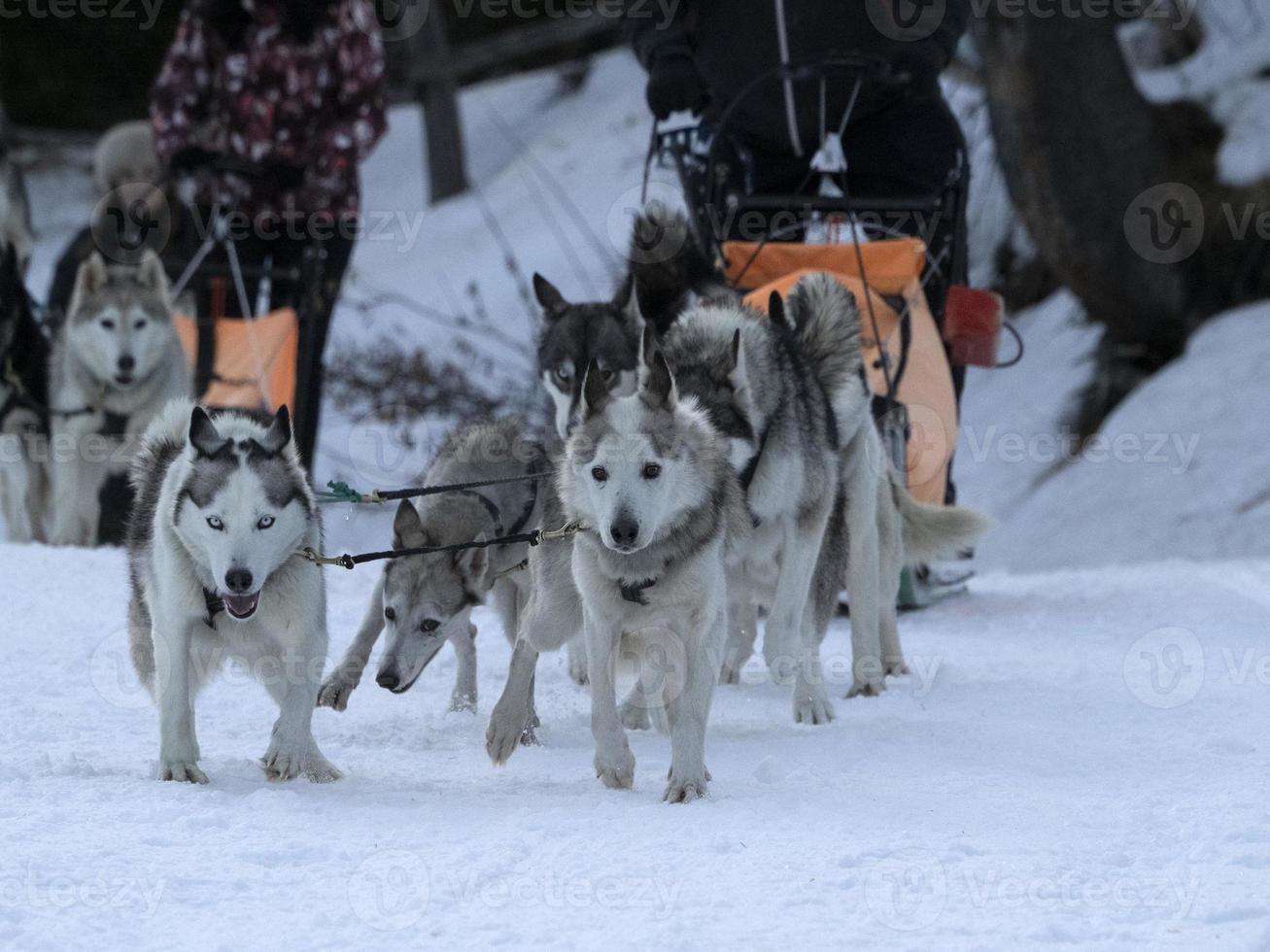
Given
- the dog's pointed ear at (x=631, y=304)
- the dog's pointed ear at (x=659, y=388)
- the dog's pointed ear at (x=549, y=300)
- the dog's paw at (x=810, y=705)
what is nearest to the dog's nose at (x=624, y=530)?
the dog's pointed ear at (x=659, y=388)

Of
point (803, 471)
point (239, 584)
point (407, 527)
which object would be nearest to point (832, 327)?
point (803, 471)

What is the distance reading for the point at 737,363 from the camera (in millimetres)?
3992

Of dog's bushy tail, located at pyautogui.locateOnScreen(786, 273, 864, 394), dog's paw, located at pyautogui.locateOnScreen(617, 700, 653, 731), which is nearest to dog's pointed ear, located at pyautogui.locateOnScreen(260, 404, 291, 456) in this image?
dog's paw, located at pyautogui.locateOnScreen(617, 700, 653, 731)

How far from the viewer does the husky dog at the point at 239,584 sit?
334 centimetres

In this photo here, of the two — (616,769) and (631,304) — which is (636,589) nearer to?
(616,769)

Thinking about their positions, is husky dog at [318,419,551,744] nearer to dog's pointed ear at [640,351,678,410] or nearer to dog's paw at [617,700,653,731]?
dog's paw at [617,700,653,731]

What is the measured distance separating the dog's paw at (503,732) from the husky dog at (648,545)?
0.28m

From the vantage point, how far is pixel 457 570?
162 inches

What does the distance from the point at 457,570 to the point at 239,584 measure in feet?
3.01

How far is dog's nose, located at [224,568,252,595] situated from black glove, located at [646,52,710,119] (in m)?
2.62

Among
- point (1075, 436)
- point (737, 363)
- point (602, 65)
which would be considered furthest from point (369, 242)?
point (737, 363)

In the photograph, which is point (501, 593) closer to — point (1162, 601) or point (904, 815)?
point (904, 815)

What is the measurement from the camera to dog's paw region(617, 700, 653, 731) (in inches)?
167

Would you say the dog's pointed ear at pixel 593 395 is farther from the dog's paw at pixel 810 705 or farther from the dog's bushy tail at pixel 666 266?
the dog's bushy tail at pixel 666 266
